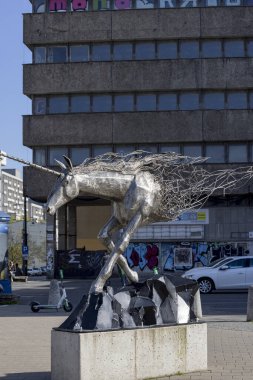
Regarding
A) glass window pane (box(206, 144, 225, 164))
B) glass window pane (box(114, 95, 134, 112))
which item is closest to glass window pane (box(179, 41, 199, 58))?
glass window pane (box(114, 95, 134, 112))

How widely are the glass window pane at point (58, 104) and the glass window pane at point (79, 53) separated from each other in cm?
264

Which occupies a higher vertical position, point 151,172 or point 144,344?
point 151,172

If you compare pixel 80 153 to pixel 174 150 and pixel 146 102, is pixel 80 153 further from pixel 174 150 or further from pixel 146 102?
pixel 174 150

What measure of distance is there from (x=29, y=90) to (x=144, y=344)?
1731 inches

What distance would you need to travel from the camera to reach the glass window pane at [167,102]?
2078 inches

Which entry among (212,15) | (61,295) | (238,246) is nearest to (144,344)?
(61,295)

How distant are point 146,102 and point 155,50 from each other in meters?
3.45

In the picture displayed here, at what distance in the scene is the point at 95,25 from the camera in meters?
53.6

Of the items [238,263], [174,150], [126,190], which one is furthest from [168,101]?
[126,190]

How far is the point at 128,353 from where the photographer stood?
426 inches

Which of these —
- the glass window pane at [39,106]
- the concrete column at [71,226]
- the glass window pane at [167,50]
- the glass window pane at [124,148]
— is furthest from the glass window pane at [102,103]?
the concrete column at [71,226]

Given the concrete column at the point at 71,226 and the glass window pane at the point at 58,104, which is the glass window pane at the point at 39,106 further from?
the concrete column at the point at 71,226

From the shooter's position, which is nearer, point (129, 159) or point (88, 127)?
point (129, 159)

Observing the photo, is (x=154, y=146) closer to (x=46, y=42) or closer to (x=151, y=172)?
(x=46, y=42)
